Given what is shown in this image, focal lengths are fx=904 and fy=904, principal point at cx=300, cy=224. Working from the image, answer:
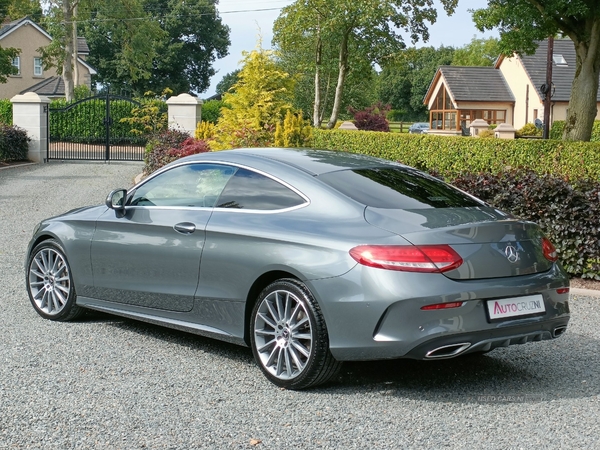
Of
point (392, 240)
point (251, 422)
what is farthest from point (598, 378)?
point (251, 422)

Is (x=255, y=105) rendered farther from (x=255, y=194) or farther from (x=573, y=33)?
(x=255, y=194)

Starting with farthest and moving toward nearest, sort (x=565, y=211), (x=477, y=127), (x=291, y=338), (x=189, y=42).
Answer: (x=189, y=42) < (x=477, y=127) < (x=565, y=211) < (x=291, y=338)

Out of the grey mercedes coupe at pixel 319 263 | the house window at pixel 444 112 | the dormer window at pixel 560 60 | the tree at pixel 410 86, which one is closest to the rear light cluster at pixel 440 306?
the grey mercedes coupe at pixel 319 263

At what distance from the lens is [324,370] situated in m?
5.66

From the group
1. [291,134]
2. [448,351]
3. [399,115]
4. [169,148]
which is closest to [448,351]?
[448,351]

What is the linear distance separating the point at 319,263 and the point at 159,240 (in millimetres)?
1614

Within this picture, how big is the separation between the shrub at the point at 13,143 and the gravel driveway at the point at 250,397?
842 inches

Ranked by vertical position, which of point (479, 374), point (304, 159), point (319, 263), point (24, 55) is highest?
point (24, 55)

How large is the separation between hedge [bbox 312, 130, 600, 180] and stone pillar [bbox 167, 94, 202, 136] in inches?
222

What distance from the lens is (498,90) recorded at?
7669cm

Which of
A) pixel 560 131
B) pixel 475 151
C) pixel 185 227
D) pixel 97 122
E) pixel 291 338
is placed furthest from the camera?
pixel 560 131

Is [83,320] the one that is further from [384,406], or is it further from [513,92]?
[513,92]

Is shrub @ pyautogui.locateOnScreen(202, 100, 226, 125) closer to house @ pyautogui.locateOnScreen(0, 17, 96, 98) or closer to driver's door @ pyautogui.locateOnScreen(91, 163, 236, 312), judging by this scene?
house @ pyautogui.locateOnScreen(0, 17, 96, 98)

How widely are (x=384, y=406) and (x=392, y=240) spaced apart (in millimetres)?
1012
